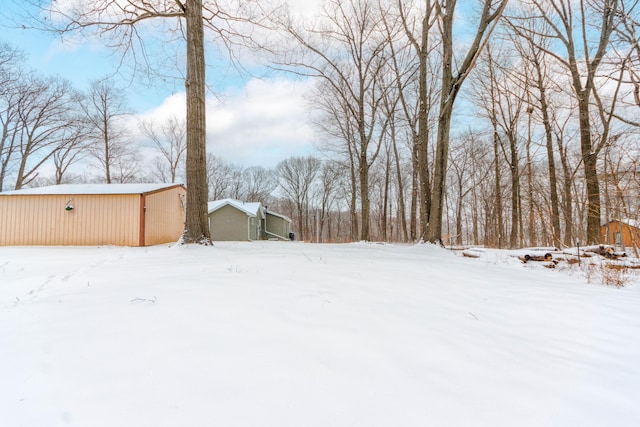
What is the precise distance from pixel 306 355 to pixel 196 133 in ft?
17.2

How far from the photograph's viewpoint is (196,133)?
5.57m

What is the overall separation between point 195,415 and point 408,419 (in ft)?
2.57

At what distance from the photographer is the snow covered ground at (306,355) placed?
43.8 inches

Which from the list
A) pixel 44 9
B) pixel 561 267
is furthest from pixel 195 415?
pixel 44 9

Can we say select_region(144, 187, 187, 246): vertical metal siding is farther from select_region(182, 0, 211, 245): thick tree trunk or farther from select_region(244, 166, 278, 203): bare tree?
select_region(244, 166, 278, 203): bare tree

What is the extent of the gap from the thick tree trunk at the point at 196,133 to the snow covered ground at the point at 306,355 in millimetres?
2806

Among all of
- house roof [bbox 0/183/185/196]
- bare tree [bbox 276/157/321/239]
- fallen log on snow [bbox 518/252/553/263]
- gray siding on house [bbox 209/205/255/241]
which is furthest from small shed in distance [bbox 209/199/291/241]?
fallen log on snow [bbox 518/252/553/263]

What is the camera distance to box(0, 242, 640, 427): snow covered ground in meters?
1.11

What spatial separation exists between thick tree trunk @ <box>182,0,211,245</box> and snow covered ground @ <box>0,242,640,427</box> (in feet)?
9.21

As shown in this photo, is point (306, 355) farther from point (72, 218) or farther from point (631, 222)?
point (72, 218)

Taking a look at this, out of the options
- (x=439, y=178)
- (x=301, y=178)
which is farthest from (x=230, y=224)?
(x=301, y=178)

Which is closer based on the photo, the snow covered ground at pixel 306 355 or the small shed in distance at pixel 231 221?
the snow covered ground at pixel 306 355

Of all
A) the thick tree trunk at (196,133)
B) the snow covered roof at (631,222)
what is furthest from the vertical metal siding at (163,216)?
the snow covered roof at (631,222)

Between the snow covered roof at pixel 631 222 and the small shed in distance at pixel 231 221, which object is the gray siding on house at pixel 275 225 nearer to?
the small shed in distance at pixel 231 221
